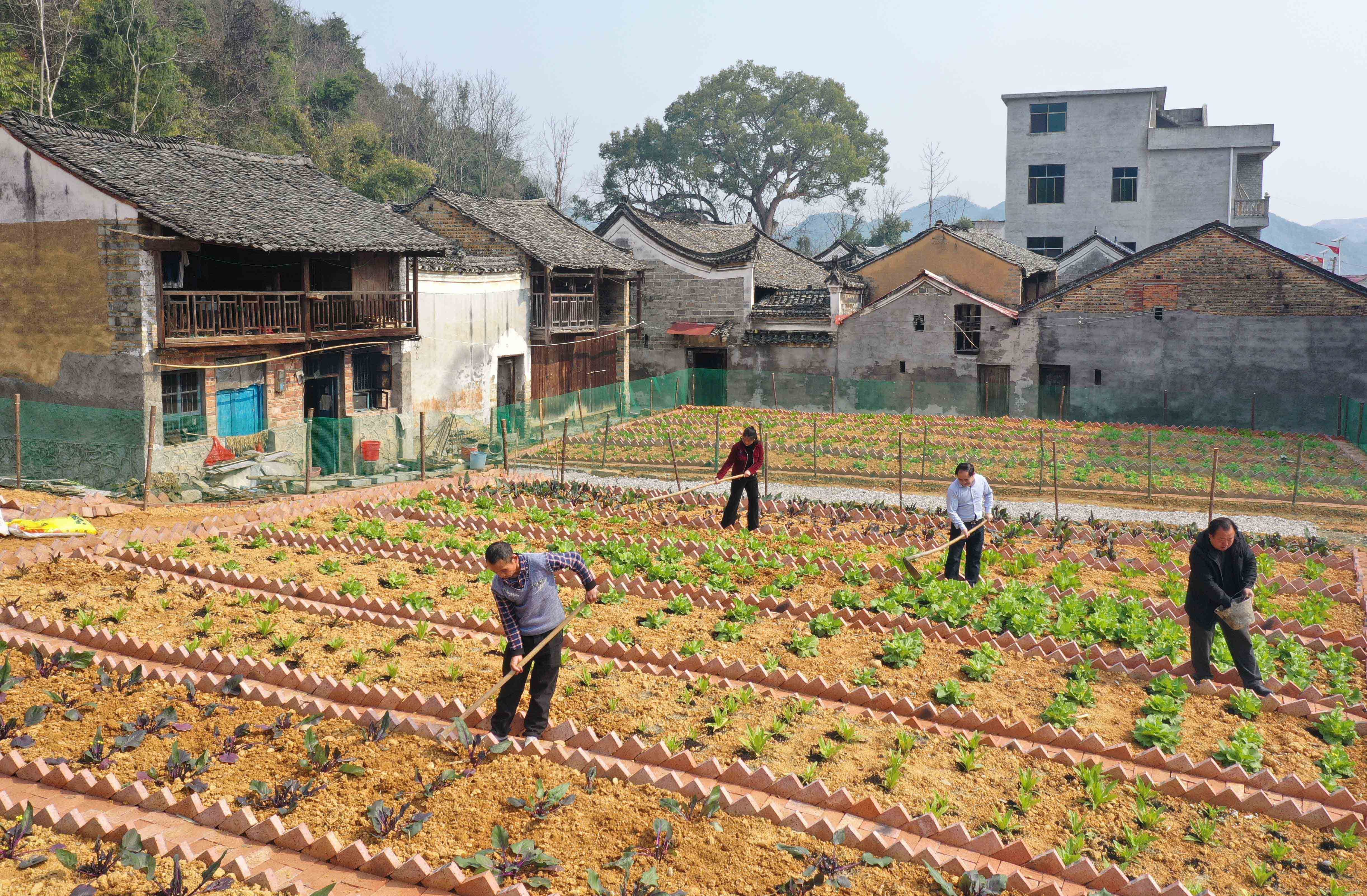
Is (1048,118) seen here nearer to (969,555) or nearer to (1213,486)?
(1213,486)

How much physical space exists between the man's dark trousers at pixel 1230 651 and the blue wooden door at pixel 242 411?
712 inches

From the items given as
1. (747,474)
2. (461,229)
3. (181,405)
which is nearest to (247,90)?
(461,229)

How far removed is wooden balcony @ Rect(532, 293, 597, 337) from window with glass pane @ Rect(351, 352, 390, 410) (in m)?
6.44

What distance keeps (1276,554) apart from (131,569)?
14.5 m

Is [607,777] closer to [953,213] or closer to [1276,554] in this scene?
[1276,554]

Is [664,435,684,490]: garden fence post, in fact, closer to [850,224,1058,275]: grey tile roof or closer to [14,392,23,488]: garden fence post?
[14,392,23,488]: garden fence post

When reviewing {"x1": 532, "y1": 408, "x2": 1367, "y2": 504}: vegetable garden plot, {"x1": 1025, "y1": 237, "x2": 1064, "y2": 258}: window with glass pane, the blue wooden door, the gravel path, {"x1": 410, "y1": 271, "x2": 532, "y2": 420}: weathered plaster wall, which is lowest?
the gravel path

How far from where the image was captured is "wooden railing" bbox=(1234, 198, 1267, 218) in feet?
150

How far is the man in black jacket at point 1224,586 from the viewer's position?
923 centimetres

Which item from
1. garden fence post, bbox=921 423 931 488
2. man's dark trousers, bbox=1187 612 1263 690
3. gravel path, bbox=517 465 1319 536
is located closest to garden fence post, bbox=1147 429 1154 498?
gravel path, bbox=517 465 1319 536

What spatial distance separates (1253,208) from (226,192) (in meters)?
41.2

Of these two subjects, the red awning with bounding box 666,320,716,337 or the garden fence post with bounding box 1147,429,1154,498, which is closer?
the garden fence post with bounding box 1147,429,1154,498

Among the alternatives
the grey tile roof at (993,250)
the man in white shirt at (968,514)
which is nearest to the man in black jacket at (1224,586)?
the man in white shirt at (968,514)

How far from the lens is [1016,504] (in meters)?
19.9
